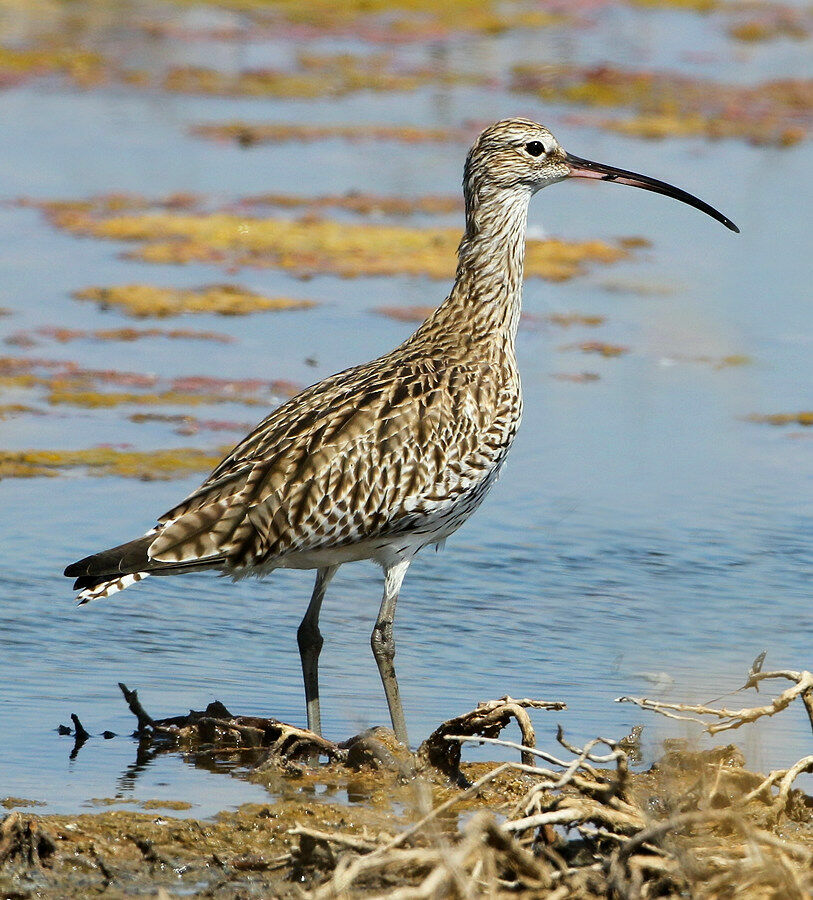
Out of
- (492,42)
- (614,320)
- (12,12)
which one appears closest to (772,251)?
(614,320)

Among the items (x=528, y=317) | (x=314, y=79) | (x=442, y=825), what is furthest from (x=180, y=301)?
(x=314, y=79)

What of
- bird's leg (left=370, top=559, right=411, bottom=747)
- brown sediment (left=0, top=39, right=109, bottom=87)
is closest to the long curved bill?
bird's leg (left=370, top=559, right=411, bottom=747)

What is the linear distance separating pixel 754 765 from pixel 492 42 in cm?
2144

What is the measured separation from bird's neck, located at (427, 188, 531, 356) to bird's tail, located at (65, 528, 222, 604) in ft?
5.59

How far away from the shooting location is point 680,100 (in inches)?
859

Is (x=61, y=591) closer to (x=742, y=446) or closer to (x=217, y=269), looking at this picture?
(x=742, y=446)

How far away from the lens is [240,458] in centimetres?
714

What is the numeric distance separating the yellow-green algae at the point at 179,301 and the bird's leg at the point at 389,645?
629 centimetres

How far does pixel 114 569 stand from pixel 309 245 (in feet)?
29.1

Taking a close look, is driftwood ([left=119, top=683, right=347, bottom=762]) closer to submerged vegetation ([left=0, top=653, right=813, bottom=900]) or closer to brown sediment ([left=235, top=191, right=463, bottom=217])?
submerged vegetation ([left=0, top=653, right=813, bottom=900])

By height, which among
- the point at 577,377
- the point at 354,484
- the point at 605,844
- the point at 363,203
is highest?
the point at 363,203

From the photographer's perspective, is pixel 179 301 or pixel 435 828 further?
pixel 179 301

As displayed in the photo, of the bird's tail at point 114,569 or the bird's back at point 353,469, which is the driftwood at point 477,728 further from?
the bird's tail at point 114,569

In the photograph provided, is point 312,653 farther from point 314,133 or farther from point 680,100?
point 680,100
